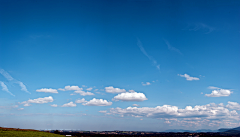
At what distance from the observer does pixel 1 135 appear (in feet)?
252

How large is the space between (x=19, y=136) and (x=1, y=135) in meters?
6.67

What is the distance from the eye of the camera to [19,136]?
261 feet
